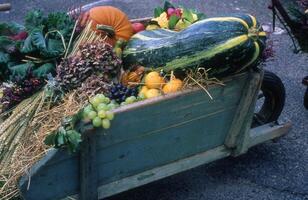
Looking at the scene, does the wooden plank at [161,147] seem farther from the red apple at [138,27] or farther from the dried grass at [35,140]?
the red apple at [138,27]

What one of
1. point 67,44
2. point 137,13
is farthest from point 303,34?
point 137,13

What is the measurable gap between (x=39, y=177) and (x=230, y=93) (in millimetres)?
1204

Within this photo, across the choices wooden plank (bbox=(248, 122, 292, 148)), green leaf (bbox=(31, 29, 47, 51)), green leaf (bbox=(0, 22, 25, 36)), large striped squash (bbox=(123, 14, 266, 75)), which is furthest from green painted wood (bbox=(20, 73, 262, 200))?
green leaf (bbox=(0, 22, 25, 36))

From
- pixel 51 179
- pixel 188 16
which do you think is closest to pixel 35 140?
pixel 51 179

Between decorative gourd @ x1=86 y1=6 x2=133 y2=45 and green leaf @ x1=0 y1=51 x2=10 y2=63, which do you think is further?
decorative gourd @ x1=86 y1=6 x2=133 y2=45

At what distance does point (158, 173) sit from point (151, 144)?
232 millimetres

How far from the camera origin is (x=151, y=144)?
2859 mm

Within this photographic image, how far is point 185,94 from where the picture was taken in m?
2.82

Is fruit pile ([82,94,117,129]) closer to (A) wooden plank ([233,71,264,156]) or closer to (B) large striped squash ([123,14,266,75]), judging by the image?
(B) large striped squash ([123,14,266,75])

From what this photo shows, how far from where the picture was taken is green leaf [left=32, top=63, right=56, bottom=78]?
9.82 feet

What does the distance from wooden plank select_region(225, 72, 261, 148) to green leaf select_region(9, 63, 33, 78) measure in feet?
4.14

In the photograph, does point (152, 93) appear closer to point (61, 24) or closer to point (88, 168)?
point (88, 168)

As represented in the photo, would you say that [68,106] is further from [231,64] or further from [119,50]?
[231,64]

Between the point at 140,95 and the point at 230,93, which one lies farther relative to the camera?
the point at 230,93
